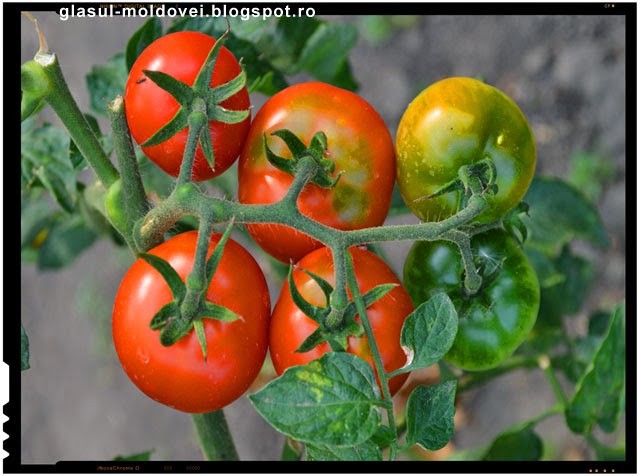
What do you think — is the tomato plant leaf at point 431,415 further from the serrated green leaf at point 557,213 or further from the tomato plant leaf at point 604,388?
the serrated green leaf at point 557,213

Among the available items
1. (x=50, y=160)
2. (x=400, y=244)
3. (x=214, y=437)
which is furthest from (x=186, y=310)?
(x=400, y=244)

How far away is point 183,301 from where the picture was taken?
0.59 m

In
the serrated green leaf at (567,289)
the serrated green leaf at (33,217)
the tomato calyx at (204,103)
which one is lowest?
the serrated green leaf at (567,289)

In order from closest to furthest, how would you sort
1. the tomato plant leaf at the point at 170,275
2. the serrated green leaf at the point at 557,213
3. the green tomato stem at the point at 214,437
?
the tomato plant leaf at the point at 170,275 < the green tomato stem at the point at 214,437 < the serrated green leaf at the point at 557,213

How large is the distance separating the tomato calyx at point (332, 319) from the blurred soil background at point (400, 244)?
1.18m

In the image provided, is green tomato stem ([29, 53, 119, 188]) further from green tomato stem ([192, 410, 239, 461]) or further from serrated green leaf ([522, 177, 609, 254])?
serrated green leaf ([522, 177, 609, 254])

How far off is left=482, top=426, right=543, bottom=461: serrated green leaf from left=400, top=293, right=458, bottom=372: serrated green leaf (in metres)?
0.36

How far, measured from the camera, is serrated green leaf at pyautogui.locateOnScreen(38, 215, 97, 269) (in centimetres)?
115

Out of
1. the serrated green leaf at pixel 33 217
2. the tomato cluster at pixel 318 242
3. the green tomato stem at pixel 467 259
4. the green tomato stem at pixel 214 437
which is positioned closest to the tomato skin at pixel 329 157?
the tomato cluster at pixel 318 242

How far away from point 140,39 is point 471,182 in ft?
1.32

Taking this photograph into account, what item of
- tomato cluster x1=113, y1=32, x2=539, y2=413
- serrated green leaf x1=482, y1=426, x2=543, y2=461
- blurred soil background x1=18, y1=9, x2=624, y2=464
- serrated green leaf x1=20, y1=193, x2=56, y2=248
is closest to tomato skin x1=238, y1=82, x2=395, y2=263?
tomato cluster x1=113, y1=32, x2=539, y2=413

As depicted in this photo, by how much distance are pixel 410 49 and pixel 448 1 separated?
1148mm

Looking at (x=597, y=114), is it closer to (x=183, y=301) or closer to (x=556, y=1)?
(x=556, y=1)

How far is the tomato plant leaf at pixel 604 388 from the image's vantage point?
82 cm
